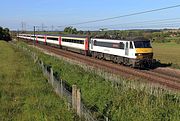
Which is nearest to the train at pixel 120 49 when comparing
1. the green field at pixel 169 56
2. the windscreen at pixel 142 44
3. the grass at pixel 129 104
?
the windscreen at pixel 142 44

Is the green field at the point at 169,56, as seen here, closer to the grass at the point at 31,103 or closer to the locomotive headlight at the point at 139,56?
the locomotive headlight at the point at 139,56

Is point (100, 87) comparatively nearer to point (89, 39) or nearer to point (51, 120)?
point (51, 120)

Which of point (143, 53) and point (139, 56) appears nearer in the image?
point (139, 56)

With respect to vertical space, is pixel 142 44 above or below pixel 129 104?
above

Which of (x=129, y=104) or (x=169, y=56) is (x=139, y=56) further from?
(x=169, y=56)

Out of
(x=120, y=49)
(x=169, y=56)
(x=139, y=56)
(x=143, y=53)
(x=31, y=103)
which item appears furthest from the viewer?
(x=169, y=56)

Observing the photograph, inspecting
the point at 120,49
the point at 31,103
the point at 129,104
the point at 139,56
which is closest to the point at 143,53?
the point at 139,56

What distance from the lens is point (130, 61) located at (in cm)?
3491

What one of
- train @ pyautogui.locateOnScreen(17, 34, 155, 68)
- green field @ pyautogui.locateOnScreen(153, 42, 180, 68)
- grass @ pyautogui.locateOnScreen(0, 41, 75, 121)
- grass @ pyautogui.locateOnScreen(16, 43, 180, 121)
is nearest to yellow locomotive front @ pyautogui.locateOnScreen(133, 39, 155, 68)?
train @ pyautogui.locateOnScreen(17, 34, 155, 68)

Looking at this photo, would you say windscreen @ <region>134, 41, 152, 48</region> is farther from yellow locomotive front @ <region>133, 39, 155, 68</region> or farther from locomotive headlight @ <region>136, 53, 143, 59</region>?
locomotive headlight @ <region>136, 53, 143, 59</region>

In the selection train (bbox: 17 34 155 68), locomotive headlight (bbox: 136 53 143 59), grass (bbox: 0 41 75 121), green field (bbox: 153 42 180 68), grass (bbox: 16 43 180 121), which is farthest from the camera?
green field (bbox: 153 42 180 68)

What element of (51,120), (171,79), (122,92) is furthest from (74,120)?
(171,79)

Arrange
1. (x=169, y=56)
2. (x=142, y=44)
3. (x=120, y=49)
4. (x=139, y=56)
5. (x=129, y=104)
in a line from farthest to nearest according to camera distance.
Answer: (x=169, y=56) → (x=120, y=49) → (x=142, y=44) → (x=139, y=56) → (x=129, y=104)

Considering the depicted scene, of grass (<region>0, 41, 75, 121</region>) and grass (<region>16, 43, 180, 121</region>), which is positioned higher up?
grass (<region>16, 43, 180, 121</region>)
